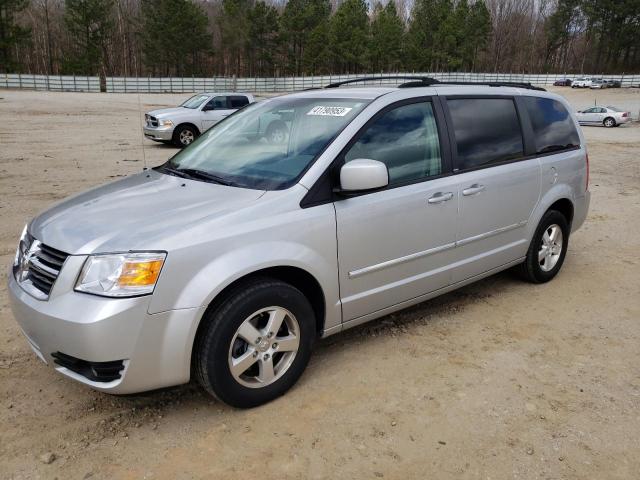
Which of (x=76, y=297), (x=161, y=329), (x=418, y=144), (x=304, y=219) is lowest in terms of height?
(x=161, y=329)

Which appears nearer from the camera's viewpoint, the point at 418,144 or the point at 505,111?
the point at 418,144

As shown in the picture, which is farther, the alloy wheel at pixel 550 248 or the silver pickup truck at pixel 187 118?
the silver pickup truck at pixel 187 118

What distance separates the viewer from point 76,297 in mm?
2596

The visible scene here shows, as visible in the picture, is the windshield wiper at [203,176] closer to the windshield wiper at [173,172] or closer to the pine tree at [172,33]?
the windshield wiper at [173,172]

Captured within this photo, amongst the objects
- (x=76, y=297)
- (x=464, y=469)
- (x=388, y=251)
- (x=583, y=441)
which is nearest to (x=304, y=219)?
(x=388, y=251)

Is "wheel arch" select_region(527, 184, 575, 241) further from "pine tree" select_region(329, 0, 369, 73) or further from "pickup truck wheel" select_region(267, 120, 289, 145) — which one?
"pine tree" select_region(329, 0, 369, 73)

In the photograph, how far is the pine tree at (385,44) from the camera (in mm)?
88688

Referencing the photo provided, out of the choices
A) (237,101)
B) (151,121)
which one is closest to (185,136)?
(151,121)

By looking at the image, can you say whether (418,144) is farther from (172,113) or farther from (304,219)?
(172,113)

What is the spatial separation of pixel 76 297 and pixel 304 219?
4.04 ft

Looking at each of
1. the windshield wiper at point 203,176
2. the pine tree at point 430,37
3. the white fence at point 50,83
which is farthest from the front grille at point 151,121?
the pine tree at point 430,37

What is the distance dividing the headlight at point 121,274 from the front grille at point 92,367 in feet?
1.15

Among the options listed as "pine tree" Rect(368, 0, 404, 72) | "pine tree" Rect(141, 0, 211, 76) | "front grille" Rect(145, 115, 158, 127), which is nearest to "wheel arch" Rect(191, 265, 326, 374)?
"front grille" Rect(145, 115, 158, 127)

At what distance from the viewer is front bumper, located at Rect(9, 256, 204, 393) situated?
2545mm
